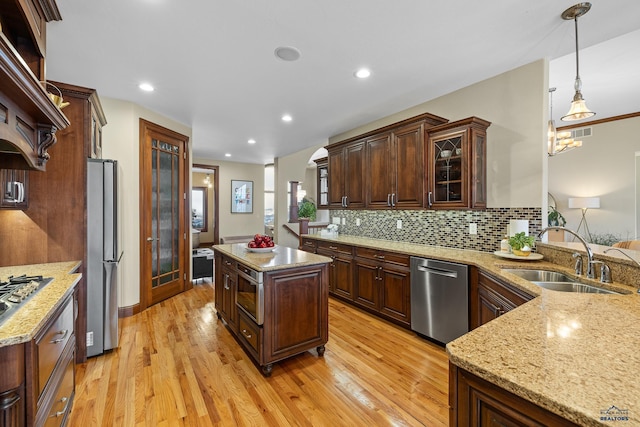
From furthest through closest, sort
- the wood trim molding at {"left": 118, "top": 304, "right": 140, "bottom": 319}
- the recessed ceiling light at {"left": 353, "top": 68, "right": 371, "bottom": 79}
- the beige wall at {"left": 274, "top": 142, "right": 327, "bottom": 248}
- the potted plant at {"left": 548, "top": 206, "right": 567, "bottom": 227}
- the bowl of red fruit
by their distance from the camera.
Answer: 1. the beige wall at {"left": 274, "top": 142, "right": 327, "bottom": 248}
2. the potted plant at {"left": 548, "top": 206, "right": 567, "bottom": 227}
3. the wood trim molding at {"left": 118, "top": 304, "right": 140, "bottom": 319}
4. the bowl of red fruit
5. the recessed ceiling light at {"left": 353, "top": 68, "right": 371, "bottom": 79}

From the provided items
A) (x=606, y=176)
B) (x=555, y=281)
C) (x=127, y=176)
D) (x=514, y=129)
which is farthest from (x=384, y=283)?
(x=606, y=176)

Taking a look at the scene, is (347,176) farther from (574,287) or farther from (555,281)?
(574,287)

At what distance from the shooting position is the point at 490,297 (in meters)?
2.27

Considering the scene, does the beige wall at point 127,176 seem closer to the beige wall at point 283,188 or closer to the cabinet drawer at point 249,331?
the cabinet drawer at point 249,331

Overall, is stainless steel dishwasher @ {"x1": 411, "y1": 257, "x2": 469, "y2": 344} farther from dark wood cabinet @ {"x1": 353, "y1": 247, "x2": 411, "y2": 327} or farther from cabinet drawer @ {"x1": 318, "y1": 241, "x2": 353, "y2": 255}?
cabinet drawer @ {"x1": 318, "y1": 241, "x2": 353, "y2": 255}

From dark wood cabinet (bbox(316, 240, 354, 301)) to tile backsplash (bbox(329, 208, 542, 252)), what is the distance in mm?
689

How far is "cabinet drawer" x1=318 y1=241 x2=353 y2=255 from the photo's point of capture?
154 inches

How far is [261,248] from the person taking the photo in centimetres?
299

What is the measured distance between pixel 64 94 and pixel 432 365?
12.7 feet

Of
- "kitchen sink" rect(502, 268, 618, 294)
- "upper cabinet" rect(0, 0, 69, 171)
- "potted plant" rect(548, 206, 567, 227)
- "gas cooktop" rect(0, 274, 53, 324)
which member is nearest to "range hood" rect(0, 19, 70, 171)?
"upper cabinet" rect(0, 0, 69, 171)

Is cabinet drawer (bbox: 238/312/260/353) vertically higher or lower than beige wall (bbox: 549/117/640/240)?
lower

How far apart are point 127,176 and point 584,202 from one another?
7.50 m

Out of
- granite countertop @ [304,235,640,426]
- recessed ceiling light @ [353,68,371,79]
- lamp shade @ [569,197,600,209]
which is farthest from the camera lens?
lamp shade @ [569,197,600,209]

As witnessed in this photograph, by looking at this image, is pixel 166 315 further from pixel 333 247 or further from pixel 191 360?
pixel 333 247
